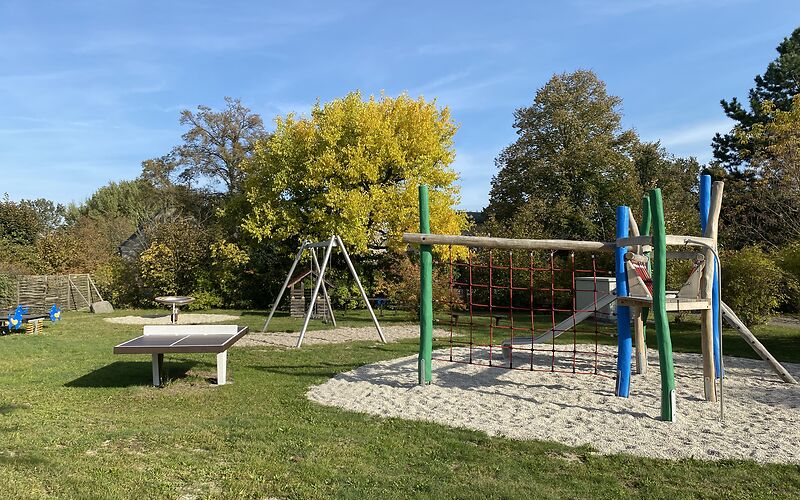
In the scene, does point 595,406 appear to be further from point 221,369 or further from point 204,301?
point 204,301

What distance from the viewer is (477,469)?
447 cm

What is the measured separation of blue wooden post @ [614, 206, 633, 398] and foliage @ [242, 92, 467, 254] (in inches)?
463

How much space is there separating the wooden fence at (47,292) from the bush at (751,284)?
73.6 feet

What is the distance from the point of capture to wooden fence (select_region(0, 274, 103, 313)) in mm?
20656

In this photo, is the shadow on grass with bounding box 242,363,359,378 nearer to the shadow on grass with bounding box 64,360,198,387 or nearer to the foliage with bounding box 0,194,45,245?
the shadow on grass with bounding box 64,360,198,387

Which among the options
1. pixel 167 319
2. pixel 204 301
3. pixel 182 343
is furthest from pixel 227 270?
pixel 182 343

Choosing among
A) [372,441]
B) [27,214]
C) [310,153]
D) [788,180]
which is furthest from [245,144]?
[372,441]

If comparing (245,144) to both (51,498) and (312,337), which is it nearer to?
(312,337)

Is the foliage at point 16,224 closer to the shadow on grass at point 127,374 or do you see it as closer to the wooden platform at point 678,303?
the shadow on grass at point 127,374

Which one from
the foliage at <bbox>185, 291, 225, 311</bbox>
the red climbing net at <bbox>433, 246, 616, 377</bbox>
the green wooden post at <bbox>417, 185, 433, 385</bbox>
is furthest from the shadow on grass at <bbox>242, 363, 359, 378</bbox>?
the foliage at <bbox>185, 291, 225, 311</bbox>

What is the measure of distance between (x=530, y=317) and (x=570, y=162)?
42.6 ft

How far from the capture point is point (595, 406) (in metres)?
6.62

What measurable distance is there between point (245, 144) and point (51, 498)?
102ft

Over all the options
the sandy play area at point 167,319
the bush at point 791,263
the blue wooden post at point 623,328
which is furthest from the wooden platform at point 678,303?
the sandy play area at point 167,319
